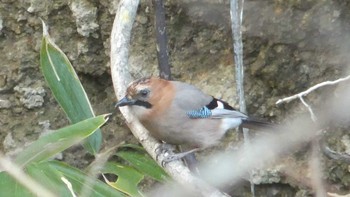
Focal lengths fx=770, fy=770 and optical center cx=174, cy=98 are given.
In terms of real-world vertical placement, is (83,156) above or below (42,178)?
below

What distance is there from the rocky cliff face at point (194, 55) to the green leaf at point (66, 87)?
1.21 ft

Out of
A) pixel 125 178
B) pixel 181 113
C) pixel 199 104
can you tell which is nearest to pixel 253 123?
pixel 199 104

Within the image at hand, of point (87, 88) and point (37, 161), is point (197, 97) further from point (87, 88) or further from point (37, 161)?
point (37, 161)

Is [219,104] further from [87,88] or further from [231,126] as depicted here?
[87,88]

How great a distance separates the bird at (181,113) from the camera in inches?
122

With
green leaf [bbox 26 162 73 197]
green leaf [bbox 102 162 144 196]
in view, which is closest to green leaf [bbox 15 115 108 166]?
green leaf [bbox 26 162 73 197]

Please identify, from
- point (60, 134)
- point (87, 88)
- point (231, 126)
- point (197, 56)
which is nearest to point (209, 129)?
point (231, 126)

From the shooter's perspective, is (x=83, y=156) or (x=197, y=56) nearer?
(x=197, y=56)

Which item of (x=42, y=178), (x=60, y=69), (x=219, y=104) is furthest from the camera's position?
(x=219, y=104)

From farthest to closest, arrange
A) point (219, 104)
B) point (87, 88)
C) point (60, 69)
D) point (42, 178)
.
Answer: point (87, 88), point (219, 104), point (60, 69), point (42, 178)

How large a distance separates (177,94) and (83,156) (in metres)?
0.51

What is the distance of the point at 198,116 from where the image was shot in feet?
11.2

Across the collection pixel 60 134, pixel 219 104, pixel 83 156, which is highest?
pixel 60 134

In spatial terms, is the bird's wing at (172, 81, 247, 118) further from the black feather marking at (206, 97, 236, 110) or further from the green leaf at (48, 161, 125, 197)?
the green leaf at (48, 161, 125, 197)
